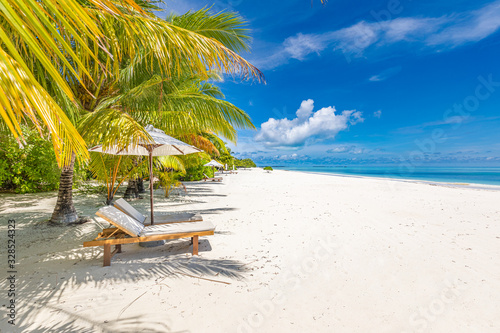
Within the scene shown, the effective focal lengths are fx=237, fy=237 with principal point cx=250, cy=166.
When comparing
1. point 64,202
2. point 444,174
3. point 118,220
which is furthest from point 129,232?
point 444,174

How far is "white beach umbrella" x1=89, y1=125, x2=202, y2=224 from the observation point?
3.99 meters

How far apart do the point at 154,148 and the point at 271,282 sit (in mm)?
3246

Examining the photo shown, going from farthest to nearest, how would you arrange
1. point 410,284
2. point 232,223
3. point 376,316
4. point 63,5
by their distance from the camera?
1. point 232,223
2. point 410,284
3. point 376,316
4. point 63,5

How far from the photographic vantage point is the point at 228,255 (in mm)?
3572

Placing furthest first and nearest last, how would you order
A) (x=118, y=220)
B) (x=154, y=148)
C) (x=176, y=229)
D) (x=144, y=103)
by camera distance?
(x=144, y=103) → (x=154, y=148) → (x=176, y=229) → (x=118, y=220)

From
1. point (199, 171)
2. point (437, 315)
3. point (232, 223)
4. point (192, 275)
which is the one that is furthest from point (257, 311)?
point (199, 171)

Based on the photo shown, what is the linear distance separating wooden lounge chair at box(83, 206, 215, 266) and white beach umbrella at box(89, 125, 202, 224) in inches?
27.0

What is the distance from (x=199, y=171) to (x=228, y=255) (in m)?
15.5

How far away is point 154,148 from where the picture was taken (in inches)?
180

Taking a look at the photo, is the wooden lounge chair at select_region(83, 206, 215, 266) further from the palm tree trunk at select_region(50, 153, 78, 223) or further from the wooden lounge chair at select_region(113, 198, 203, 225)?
the palm tree trunk at select_region(50, 153, 78, 223)

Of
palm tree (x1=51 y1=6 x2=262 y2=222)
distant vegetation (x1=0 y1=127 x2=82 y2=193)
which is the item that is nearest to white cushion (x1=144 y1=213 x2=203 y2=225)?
palm tree (x1=51 y1=6 x2=262 y2=222)

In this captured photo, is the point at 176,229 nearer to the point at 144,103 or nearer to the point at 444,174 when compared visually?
the point at 144,103

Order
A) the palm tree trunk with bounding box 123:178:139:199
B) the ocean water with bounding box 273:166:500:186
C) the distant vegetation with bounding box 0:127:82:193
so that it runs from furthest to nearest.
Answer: the ocean water with bounding box 273:166:500:186 → the palm tree trunk with bounding box 123:178:139:199 → the distant vegetation with bounding box 0:127:82:193

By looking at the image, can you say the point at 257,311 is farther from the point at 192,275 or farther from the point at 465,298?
the point at 465,298
